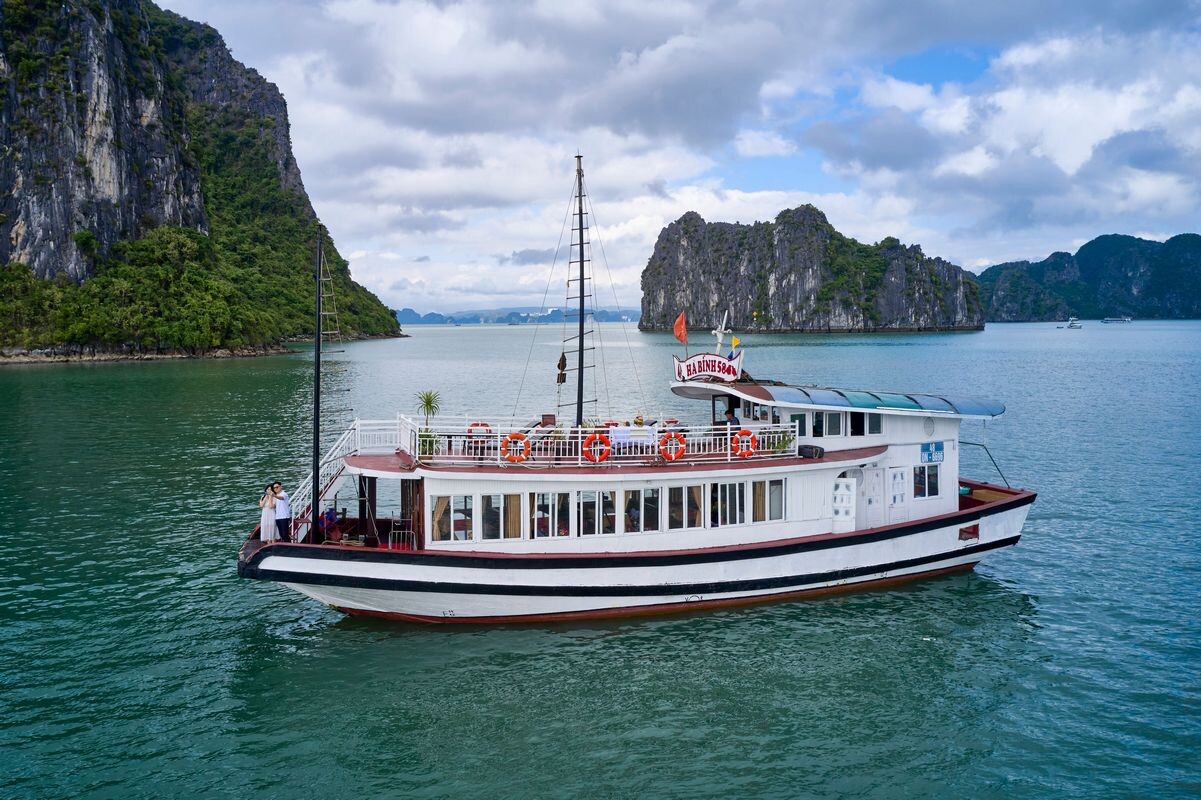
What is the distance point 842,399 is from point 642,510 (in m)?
5.96

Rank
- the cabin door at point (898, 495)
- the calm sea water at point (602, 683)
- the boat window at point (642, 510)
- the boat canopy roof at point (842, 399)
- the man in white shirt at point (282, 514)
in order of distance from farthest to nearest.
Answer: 1. the cabin door at point (898, 495)
2. the boat canopy roof at point (842, 399)
3. the boat window at point (642, 510)
4. the man in white shirt at point (282, 514)
5. the calm sea water at point (602, 683)

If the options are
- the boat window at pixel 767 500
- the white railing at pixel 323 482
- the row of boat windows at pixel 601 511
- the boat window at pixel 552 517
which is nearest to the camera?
the row of boat windows at pixel 601 511

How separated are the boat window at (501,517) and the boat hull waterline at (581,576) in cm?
64

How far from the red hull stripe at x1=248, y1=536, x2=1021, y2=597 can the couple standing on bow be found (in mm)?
1058

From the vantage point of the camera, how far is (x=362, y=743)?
12.5 meters

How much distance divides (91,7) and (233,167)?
241 feet

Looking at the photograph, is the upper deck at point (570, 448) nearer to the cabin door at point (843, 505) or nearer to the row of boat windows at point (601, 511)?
the row of boat windows at point (601, 511)

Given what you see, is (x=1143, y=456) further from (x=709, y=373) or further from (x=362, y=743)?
(x=362, y=743)

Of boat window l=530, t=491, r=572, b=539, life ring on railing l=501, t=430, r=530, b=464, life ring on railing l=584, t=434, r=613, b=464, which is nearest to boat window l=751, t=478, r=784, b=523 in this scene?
life ring on railing l=584, t=434, r=613, b=464

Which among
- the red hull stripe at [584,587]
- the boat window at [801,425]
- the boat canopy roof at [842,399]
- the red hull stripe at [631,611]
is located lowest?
the red hull stripe at [631,611]

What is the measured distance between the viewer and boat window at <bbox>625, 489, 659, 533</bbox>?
17.0 m

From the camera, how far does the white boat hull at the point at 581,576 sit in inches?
615

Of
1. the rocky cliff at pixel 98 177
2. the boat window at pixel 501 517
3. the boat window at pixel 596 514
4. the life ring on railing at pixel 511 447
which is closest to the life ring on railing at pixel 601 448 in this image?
the boat window at pixel 596 514

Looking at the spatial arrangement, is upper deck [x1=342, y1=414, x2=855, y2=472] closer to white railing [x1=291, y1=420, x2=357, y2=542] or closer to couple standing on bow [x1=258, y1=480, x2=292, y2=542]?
white railing [x1=291, y1=420, x2=357, y2=542]
